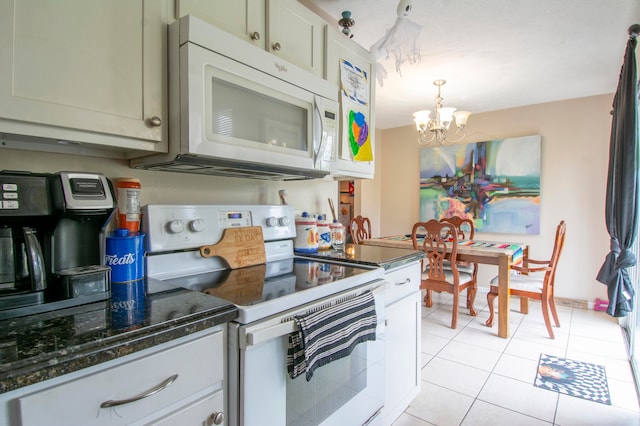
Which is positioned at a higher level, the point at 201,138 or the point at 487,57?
the point at 487,57

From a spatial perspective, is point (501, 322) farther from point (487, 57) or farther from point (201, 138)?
point (201, 138)

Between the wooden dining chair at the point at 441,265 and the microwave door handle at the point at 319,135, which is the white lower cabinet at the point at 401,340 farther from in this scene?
the wooden dining chair at the point at 441,265

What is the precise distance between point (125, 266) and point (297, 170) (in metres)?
0.75

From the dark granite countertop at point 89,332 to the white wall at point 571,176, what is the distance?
→ 4.08m

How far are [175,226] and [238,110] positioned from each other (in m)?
0.50

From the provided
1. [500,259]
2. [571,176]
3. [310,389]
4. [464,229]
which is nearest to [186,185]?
[310,389]

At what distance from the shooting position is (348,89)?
178cm

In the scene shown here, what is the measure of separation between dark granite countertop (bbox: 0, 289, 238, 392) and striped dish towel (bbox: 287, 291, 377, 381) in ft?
0.76

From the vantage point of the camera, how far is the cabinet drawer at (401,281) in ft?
5.08

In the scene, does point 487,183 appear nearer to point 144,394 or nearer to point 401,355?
point 401,355

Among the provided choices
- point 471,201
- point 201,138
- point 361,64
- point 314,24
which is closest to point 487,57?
point 361,64

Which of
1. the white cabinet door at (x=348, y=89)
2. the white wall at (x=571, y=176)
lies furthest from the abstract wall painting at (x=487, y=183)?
the white cabinet door at (x=348, y=89)

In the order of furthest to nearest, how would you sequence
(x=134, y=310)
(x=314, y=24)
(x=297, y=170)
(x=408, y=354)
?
(x=408, y=354)
(x=314, y=24)
(x=297, y=170)
(x=134, y=310)

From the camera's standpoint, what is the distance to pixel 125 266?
3.57 ft
